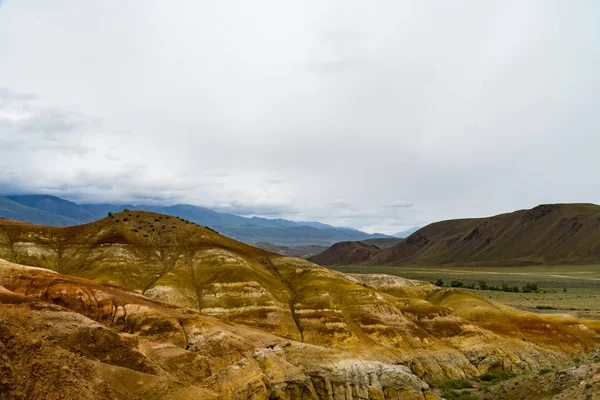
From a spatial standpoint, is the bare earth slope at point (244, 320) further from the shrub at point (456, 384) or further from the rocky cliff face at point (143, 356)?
the shrub at point (456, 384)

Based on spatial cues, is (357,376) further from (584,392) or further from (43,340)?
(43,340)

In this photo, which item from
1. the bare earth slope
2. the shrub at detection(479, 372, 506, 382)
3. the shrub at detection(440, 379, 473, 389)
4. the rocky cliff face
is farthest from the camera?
the shrub at detection(479, 372, 506, 382)

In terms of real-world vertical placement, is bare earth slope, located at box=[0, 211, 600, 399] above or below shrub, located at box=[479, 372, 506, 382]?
above

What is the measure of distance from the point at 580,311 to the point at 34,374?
123515 millimetres

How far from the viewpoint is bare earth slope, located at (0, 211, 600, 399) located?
41156 millimetres

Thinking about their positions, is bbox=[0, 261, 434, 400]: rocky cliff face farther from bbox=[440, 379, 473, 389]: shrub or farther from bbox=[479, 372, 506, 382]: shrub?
bbox=[479, 372, 506, 382]: shrub

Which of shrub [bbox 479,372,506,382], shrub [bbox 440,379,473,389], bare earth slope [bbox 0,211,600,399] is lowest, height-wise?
shrub [bbox 440,379,473,389]

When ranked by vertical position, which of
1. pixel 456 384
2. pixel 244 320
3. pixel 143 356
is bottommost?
pixel 456 384

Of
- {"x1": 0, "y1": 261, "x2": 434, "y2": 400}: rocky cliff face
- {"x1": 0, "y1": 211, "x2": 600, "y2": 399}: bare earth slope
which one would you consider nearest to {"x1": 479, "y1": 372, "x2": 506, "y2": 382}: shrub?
{"x1": 0, "y1": 211, "x2": 600, "y2": 399}: bare earth slope

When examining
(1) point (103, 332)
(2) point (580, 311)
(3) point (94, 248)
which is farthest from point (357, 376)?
(2) point (580, 311)

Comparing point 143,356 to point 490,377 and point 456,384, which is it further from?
point 490,377

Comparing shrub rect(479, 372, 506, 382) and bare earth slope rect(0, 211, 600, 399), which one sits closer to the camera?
bare earth slope rect(0, 211, 600, 399)

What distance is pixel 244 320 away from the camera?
237 ft

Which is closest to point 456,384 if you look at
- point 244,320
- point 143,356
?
point 244,320
